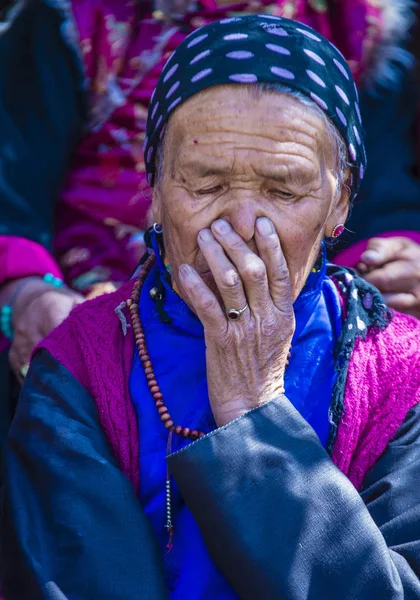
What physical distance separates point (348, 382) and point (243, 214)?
1.74 feet

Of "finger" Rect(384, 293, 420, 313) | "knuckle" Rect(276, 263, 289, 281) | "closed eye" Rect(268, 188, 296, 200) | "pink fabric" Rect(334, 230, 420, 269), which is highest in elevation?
"closed eye" Rect(268, 188, 296, 200)

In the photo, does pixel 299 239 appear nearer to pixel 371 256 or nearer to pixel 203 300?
pixel 203 300

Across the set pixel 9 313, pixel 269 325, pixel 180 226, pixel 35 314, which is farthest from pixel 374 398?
pixel 9 313

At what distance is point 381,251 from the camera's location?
3.00 metres

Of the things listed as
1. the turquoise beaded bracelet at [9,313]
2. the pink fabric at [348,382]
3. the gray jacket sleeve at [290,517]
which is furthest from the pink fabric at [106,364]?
the turquoise beaded bracelet at [9,313]

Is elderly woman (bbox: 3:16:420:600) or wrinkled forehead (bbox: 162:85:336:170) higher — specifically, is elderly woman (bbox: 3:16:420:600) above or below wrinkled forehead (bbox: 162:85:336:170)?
below

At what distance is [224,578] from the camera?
207cm

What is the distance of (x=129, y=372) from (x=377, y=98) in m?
1.87

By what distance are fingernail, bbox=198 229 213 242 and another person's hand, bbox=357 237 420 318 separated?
1024mm

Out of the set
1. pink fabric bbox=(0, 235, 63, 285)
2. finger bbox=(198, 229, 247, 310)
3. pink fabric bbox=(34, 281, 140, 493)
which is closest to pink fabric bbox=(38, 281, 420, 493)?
pink fabric bbox=(34, 281, 140, 493)

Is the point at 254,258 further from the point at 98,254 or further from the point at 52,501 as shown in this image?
the point at 98,254

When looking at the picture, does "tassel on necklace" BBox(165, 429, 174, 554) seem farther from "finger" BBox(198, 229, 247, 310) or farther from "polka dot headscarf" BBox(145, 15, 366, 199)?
"polka dot headscarf" BBox(145, 15, 366, 199)

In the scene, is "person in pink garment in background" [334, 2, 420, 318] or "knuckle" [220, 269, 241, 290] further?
"person in pink garment in background" [334, 2, 420, 318]

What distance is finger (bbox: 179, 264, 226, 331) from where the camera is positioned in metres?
2.05
